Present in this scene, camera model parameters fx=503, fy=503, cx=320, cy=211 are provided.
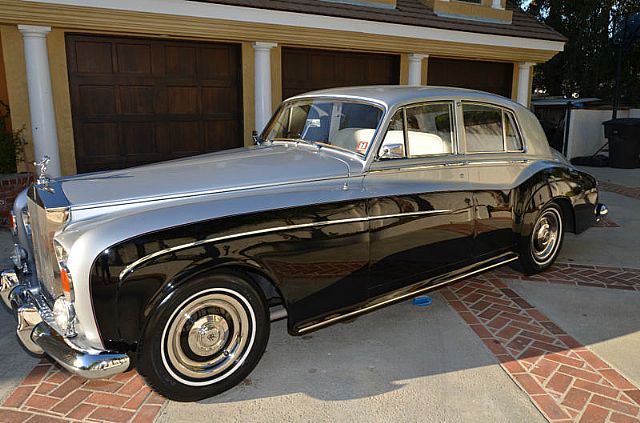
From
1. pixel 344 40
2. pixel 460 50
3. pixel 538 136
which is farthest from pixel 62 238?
pixel 460 50

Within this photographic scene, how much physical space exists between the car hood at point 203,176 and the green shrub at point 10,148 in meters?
4.35

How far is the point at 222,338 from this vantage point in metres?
3.06

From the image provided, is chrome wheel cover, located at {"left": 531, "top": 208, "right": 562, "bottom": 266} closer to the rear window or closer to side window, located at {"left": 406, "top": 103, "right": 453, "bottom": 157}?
the rear window

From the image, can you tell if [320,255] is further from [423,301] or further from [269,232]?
[423,301]

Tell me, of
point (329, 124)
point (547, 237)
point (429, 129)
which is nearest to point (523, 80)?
point (547, 237)

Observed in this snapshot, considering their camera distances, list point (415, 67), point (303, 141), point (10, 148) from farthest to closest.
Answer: point (415, 67) → point (10, 148) → point (303, 141)

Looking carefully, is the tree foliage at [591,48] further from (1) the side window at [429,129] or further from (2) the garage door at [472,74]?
(1) the side window at [429,129]

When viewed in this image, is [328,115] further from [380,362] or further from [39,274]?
[39,274]

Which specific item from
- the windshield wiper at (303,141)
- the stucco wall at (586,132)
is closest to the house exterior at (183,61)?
the windshield wiper at (303,141)

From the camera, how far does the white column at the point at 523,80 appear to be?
12.5 m

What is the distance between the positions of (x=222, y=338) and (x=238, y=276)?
1.34 ft

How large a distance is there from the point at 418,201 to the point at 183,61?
625 cm

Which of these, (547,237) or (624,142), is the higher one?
(624,142)

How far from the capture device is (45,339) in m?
2.79
